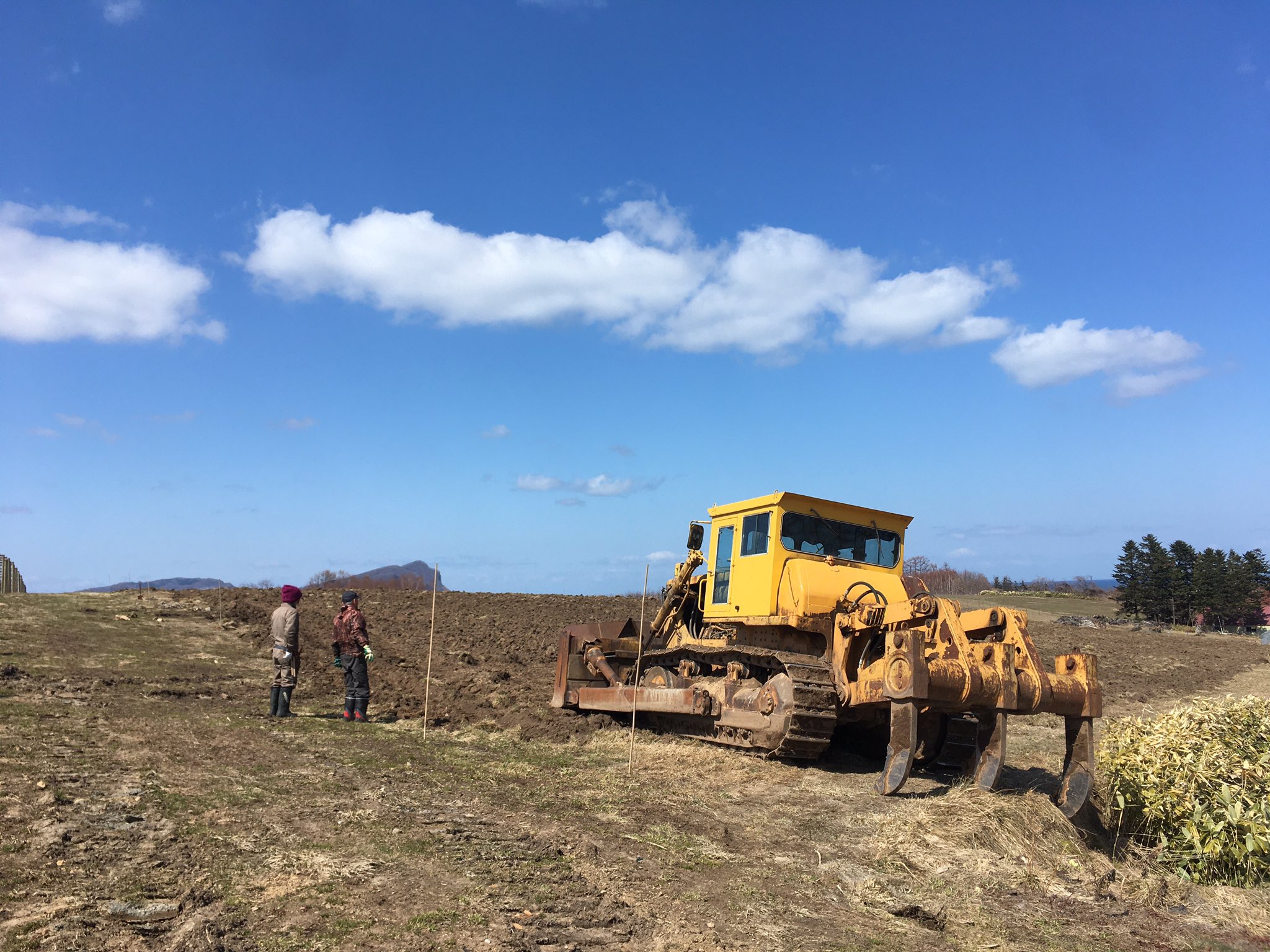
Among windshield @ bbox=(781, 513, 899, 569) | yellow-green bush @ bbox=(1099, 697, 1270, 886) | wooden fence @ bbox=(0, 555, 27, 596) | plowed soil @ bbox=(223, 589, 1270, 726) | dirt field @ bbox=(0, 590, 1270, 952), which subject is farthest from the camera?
wooden fence @ bbox=(0, 555, 27, 596)

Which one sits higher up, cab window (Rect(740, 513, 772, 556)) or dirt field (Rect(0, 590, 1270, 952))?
cab window (Rect(740, 513, 772, 556))

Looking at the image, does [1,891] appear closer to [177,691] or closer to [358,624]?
[358,624]

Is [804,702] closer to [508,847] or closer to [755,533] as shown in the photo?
Result: [755,533]

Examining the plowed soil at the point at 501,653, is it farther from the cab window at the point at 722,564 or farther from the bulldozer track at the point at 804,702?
the bulldozer track at the point at 804,702

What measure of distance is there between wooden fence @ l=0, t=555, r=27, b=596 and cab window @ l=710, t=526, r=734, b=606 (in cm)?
2617

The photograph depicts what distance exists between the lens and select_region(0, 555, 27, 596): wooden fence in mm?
28391

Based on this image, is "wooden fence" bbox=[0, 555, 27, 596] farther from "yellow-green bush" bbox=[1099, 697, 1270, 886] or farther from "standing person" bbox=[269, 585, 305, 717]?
"yellow-green bush" bbox=[1099, 697, 1270, 886]

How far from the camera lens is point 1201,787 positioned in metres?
7.31

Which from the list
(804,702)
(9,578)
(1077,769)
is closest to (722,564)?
(804,702)

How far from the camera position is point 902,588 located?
10930 mm

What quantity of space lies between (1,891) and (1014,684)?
25.1 ft

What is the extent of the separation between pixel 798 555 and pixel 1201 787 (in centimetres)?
469

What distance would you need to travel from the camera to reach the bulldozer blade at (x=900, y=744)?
8.02 meters

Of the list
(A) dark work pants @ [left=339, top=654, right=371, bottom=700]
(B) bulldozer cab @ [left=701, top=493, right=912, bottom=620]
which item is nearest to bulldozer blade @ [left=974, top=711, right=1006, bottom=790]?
(B) bulldozer cab @ [left=701, top=493, right=912, bottom=620]
